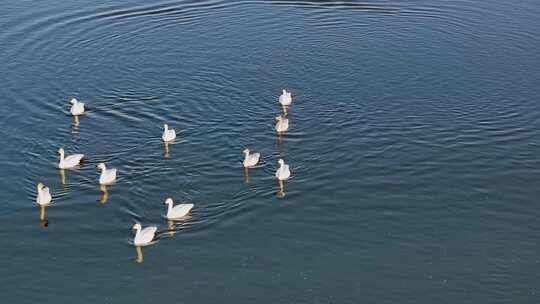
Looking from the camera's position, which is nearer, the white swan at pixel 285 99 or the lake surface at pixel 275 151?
the lake surface at pixel 275 151

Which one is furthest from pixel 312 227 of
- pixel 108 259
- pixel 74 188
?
pixel 74 188

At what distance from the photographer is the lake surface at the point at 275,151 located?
39.1m

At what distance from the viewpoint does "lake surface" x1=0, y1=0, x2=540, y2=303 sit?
39.1 metres

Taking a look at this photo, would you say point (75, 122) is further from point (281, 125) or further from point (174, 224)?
point (174, 224)

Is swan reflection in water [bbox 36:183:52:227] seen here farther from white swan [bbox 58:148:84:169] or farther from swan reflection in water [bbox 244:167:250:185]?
swan reflection in water [bbox 244:167:250:185]

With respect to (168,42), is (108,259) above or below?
below

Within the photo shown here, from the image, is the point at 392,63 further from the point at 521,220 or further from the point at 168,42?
the point at 521,220

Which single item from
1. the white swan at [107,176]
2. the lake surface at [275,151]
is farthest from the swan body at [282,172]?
the white swan at [107,176]

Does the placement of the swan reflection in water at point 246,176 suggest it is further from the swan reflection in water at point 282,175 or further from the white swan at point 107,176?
the white swan at point 107,176

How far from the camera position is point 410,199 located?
45.6 metres

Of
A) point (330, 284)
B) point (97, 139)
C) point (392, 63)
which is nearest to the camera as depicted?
point (330, 284)

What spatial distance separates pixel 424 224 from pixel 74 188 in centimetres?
2033

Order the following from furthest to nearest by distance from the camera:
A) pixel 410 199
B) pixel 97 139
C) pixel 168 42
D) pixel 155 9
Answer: pixel 155 9 < pixel 168 42 < pixel 97 139 < pixel 410 199

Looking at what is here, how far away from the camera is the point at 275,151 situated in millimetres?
50844
